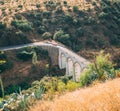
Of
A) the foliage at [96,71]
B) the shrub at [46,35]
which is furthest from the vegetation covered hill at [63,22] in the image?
the foliage at [96,71]

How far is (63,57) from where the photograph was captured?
82250mm

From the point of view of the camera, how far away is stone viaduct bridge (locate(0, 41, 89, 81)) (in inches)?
2997

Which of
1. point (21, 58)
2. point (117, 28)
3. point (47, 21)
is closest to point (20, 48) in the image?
point (21, 58)

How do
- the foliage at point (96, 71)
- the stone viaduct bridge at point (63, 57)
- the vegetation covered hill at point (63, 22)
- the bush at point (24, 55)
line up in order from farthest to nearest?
1. the vegetation covered hill at point (63, 22)
2. the bush at point (24, 55)
3. the stone viaduct bridge at point (63, 57)
4. the foliage at point (96, 71)

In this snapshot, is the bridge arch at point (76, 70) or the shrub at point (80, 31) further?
the shrub at point (80, 31)

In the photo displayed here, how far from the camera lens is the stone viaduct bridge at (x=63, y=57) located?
76.1 m

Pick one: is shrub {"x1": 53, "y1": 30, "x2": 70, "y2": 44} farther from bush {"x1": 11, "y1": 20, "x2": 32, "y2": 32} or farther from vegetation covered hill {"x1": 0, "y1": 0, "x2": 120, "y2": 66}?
bush {"x1": 11, "y1": 20, "x2": 32, "y2": 32}

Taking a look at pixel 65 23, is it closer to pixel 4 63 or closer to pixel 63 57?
pixel 63 57

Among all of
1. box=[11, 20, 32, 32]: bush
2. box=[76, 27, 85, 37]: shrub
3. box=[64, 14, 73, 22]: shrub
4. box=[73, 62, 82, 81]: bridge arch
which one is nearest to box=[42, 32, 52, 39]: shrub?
box=[11, 20, 32, 32]: bush

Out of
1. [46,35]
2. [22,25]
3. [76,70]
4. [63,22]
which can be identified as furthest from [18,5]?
[76,70]

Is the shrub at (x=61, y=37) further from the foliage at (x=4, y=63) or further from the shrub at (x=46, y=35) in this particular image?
the foliage at (x=4, y=63)

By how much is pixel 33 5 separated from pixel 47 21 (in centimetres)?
1088

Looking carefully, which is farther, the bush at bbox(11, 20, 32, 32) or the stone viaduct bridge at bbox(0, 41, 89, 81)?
the bush at bbox(11, 20, 32, 32)

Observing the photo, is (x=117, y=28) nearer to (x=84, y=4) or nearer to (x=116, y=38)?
(x=116, y=38)
